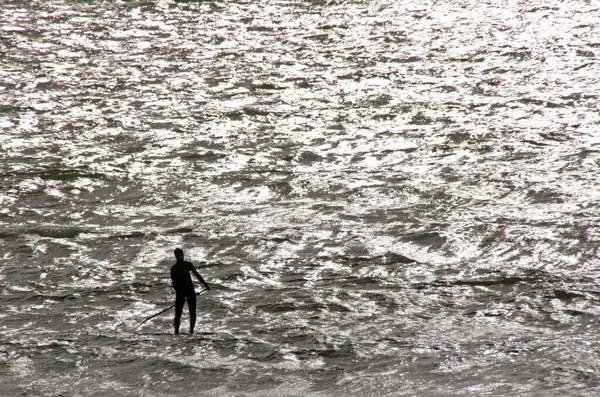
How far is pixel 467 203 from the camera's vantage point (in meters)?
22.3

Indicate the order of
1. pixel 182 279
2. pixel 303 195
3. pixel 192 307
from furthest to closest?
1. pixel 303 195
2. pixel 192 307
3. pixel 182 279

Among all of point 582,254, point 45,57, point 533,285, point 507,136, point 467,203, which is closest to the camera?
point 533,285

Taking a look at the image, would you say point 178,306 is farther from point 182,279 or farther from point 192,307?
point 182,279

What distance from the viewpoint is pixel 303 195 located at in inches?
920

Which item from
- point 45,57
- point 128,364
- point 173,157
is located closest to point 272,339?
point 128,364

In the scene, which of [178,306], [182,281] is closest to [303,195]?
[178,306]

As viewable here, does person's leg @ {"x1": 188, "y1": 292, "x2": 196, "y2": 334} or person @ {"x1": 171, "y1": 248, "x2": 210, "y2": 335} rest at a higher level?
person @ {"x1": 171, "y1": 248, "x2": 210, "y2": 335}

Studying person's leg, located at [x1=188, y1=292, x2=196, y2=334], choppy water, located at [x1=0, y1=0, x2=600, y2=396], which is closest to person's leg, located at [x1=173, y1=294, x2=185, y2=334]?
person's leg, located at [x1=188, y1=292, x2=196, y2=334]

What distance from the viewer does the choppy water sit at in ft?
44.2

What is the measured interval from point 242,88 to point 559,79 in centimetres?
1309

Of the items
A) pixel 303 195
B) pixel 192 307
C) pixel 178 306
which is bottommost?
pixel 303 195

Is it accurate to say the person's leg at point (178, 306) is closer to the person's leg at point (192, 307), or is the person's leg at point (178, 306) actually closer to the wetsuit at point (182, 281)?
the wetsuit at point (182, 281)

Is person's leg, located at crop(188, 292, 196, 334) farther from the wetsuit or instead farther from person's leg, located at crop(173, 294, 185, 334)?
person's leg, located at crop(173, 294, 185, 334)

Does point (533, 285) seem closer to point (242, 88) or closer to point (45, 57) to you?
point (242, 88)
